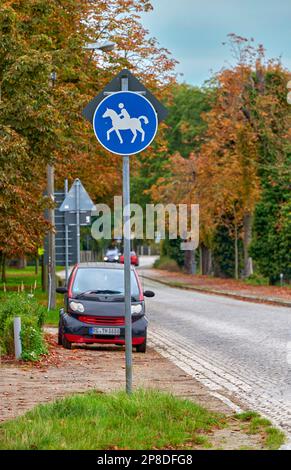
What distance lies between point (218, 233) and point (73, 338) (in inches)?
1818

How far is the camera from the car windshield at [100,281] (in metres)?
19.5

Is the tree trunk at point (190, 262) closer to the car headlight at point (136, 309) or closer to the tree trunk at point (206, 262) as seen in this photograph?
the tree trunk at point (206, 262)

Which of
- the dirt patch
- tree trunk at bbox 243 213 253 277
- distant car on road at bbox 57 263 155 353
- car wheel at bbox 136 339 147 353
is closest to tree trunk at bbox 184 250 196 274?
tree trunk at bbox 243 213 253 277

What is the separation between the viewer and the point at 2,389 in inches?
484

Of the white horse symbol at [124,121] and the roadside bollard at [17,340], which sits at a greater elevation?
the white horse symbol at [124,121]

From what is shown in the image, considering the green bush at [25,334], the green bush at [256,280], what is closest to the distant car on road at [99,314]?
the green bush at [25,334]

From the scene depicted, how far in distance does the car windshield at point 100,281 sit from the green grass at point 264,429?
357 inches

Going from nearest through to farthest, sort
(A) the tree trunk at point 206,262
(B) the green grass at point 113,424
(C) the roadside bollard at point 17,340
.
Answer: (B) the green grass at point 113,424
(C) the roadside bollard at point 17,340
(A) the tree trunk at point 206,262

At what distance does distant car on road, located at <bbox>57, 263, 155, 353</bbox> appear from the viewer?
1877 cm

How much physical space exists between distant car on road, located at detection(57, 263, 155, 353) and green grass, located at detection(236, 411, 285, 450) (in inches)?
320

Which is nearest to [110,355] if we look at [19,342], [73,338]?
[73,338]

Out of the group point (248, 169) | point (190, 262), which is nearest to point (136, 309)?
point (248, 169)
